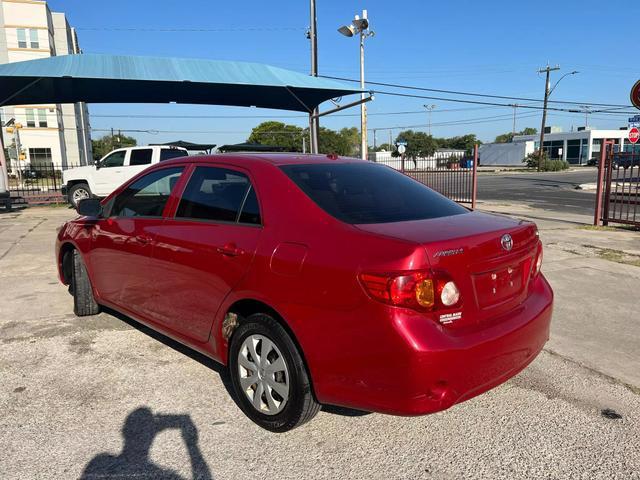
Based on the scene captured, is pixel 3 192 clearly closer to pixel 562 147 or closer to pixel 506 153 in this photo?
pixel 562 147

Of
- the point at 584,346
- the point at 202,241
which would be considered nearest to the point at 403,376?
the point at 202,241

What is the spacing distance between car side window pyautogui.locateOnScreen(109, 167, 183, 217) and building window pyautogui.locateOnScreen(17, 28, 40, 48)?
6659 cm

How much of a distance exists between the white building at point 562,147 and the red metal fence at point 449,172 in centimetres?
5987

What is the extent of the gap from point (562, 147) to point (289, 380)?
88.5 meters

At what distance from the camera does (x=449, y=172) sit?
15.5 m

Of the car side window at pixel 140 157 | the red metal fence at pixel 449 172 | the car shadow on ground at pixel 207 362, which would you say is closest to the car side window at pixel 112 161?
the car side window at pixel 140 157

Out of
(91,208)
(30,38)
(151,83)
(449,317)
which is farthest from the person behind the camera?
(30,38)

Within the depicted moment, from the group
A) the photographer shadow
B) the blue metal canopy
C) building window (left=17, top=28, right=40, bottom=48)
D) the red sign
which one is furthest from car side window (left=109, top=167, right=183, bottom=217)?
building window (left=17, top=28, right=40, bottom=48)

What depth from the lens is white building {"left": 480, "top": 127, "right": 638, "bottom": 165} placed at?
75.7 m

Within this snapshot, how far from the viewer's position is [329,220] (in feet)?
8.84

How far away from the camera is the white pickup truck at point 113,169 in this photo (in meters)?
16.1

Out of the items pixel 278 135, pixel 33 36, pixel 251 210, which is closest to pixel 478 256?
pixel 251 210

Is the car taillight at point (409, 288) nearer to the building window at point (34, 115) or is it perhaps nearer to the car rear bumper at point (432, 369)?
the car rear bumper at point (432, 369)

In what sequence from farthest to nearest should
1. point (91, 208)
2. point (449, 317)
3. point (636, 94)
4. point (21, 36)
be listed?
1. point (21, 36)
2. point (636, 94)
3. point (91, 208)
4. point (449, 317)
